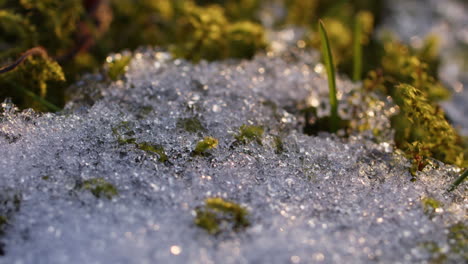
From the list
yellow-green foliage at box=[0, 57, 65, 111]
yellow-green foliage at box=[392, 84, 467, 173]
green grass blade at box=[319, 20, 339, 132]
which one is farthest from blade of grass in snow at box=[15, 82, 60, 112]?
yellow-green foliage at box=[392, 84, 467, 173]

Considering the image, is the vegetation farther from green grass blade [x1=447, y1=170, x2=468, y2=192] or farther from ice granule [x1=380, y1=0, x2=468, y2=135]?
ice granule [x1=380, y1=0, x2=468, y2=135]

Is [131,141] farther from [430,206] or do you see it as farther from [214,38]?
[430,206]

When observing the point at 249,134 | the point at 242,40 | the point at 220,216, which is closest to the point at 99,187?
the point at 220,216

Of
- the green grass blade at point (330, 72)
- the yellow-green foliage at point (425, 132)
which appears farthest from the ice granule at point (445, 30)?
the green grass blade at point (330, 72)

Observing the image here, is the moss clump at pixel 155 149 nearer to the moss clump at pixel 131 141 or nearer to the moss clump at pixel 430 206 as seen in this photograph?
the moss clump at pixel 131 141

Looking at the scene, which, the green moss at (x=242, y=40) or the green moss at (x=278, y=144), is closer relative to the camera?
the green moss at (x=278, y=144)

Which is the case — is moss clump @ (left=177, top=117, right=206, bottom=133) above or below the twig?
below

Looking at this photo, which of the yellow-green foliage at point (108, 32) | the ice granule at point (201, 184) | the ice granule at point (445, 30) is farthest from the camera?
the ice granule at point (445, 30)
